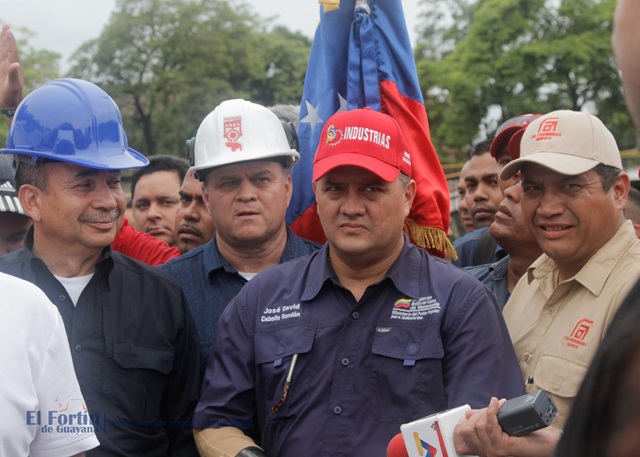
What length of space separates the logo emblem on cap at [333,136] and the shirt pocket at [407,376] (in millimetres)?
892

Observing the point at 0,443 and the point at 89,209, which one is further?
the point at 89,209

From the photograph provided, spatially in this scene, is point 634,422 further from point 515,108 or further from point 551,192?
point 515,108

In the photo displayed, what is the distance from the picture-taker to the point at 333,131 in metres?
3.47

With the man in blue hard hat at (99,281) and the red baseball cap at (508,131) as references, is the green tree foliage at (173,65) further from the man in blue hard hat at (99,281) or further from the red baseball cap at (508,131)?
the man in blue hard hat at (99,281)

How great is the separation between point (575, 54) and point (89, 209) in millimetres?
38257

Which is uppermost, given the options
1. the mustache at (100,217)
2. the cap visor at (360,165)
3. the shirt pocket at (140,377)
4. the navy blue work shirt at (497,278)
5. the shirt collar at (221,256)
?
the cap visor at (360,165)

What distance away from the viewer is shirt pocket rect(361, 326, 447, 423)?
293cm

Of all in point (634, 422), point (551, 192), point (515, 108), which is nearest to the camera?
point (634, 422)

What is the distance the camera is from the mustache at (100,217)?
3.37 meters

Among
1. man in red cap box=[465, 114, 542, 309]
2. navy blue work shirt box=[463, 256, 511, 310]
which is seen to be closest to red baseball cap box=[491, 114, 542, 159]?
man in red cap box=[465, 114, 542, 309]

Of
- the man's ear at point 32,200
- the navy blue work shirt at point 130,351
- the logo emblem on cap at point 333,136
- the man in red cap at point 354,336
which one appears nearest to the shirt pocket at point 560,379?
the man in red cap at point 354,336

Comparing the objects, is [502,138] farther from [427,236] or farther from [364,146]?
[364,146]

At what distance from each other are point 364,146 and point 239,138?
0.93 m

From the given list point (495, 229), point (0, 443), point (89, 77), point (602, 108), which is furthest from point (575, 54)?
point (0, 443)
